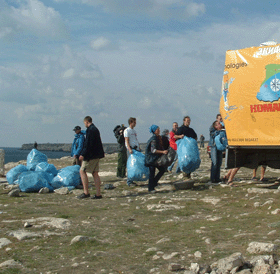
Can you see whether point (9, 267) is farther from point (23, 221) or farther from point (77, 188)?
point (77, 188)

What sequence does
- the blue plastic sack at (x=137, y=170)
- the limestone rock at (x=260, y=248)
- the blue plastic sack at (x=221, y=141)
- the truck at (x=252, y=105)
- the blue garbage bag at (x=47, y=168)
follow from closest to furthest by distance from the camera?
the limestone rock at (x=260, y=248) → the truck at (x=252, y=105) → the blue plastic sack at (x=221, y=141) → the blue plastic sack at (x=137, y=170) → the blue garbage bag at (x=47, y=168)

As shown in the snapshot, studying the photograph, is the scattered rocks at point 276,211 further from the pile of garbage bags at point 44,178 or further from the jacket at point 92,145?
the pile of garbage bags at point 44,178

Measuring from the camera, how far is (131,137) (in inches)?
388

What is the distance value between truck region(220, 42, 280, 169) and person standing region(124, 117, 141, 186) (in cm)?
284

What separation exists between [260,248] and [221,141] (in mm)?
5389

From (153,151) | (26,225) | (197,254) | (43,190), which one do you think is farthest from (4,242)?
(43,190)

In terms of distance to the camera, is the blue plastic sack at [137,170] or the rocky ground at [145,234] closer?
the rocky ground at [145,234]

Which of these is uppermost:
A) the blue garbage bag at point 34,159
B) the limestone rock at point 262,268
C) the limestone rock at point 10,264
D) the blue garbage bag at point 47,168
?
the blue garbage bag at point 34,159

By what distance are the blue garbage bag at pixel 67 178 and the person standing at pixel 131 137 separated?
143 centimetres

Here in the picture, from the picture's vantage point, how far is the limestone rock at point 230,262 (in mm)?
3355

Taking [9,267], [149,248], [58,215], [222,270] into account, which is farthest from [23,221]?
[222,270]

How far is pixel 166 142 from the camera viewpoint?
8.89 metres

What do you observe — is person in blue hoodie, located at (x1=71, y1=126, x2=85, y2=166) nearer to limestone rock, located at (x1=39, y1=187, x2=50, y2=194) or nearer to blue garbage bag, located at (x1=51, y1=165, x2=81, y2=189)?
blue garbage bag, located at (x1=51, y1=165, x2=81, y2=189)

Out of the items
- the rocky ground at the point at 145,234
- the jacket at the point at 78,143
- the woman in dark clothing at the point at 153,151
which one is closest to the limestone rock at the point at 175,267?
the rocky ground at the point at 145,234
